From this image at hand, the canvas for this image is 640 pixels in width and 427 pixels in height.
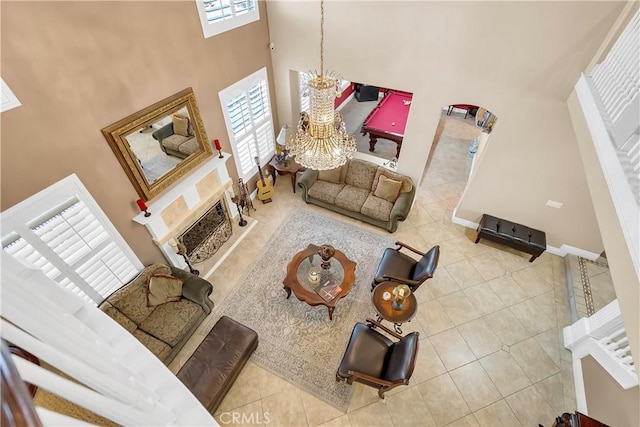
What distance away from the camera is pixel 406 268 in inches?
187

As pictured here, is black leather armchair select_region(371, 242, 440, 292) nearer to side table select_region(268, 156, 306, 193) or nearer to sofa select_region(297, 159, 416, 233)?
sofa select_region(297, 159, 416, 233)

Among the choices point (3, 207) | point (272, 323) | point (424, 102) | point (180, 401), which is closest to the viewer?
point (180, 401)

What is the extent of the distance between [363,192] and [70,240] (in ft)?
15.5

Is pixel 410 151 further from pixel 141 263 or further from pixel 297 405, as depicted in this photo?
pixel 141 263

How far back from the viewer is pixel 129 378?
1.26 m

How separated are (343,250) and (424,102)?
2.93 meters

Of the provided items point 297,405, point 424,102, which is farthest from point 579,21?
A: point 297,405

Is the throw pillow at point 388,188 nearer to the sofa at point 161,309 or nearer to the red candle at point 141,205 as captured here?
the sofa at point 161,309

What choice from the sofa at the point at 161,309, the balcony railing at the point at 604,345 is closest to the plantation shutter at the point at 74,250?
the sofa at the point at 161,309

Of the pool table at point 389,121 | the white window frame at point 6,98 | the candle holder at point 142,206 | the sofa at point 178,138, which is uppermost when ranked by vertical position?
the white window frame at point 6,98

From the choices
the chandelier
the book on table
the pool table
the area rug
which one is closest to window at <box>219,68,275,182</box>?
the area rug

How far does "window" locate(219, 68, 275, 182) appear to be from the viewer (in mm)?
5152

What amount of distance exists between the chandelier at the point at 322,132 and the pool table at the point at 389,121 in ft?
12.2

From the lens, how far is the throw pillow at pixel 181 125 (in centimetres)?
423
